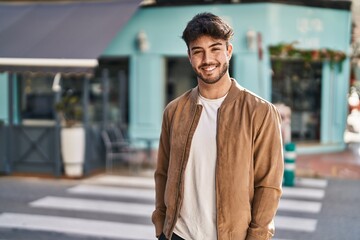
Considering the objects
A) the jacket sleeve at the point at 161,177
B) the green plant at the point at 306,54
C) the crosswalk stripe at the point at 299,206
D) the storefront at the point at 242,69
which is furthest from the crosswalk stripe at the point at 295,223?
the green plant at the point at 306,54

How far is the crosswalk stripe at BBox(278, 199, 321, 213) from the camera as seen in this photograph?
7789mm

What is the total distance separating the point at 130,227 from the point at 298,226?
2.28 meters

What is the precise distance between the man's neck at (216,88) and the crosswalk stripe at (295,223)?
15.4 feet

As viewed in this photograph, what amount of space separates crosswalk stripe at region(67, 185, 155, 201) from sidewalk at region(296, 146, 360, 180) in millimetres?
3713

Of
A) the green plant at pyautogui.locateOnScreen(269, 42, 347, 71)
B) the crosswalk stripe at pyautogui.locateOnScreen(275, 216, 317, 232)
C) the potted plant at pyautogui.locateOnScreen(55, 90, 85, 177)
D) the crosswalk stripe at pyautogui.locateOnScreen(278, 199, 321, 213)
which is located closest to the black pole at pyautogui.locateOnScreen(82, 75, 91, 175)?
the potted plant at pyautogui.locateOnScreen(55, 90, 85, 177)

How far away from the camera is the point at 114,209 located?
7766mm

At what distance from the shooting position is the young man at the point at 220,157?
2324 millimetres

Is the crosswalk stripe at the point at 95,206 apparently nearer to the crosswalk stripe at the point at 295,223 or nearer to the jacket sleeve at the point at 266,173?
the crosswalk stripe at the point at 295,223

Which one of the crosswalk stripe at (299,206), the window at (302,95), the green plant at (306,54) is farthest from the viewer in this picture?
the window at (302,95)

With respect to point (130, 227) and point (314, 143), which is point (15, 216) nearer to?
point (130, 227)

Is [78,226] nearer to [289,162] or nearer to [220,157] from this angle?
[289,162]

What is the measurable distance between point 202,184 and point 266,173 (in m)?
0.30

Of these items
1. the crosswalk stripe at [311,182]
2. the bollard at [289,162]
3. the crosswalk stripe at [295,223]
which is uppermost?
the bollard at [289,162]

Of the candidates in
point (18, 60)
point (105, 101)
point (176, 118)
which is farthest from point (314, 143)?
point (176, 118)
